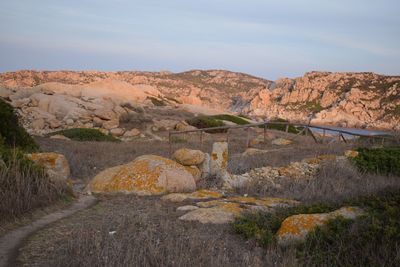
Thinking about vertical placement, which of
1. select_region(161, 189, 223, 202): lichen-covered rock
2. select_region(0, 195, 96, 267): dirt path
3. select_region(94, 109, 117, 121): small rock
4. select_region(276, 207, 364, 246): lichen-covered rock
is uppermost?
select_region(276, 207, 364, 246): lichen-covered rock

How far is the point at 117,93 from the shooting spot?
143ft

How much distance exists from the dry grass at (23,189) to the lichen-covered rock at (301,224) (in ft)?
12.4

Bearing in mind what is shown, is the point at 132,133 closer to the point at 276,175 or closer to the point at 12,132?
the point at 12,132

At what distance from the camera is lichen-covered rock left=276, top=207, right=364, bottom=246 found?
4.85 meters

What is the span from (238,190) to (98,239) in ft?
15.3

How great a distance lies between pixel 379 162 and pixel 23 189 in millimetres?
9260

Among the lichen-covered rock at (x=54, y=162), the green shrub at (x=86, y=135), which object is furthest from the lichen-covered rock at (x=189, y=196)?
the green shrub at (x=86, y=135)

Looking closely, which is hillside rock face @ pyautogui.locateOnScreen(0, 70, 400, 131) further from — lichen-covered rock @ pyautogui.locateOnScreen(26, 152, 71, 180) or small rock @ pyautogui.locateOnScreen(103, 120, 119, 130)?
lichen-covered rock @ pyautogui.locateOnScreen(26, 152, 71, 180)

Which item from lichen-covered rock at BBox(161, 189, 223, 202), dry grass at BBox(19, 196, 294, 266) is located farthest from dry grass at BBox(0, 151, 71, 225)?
lichen-covered rock at BBox(161, 189, 223, 202)

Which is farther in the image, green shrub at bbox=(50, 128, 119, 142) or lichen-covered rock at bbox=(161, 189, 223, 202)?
green shrub at bbox=(50, 128, 119, 142)

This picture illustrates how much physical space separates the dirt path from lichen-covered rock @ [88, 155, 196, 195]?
992 millimetres

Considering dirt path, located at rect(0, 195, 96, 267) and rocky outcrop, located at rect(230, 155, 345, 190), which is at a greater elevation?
dirt path, located at rect(0, 195, 96, 267)

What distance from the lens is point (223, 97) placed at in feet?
337

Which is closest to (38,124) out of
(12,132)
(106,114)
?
(106,114)
